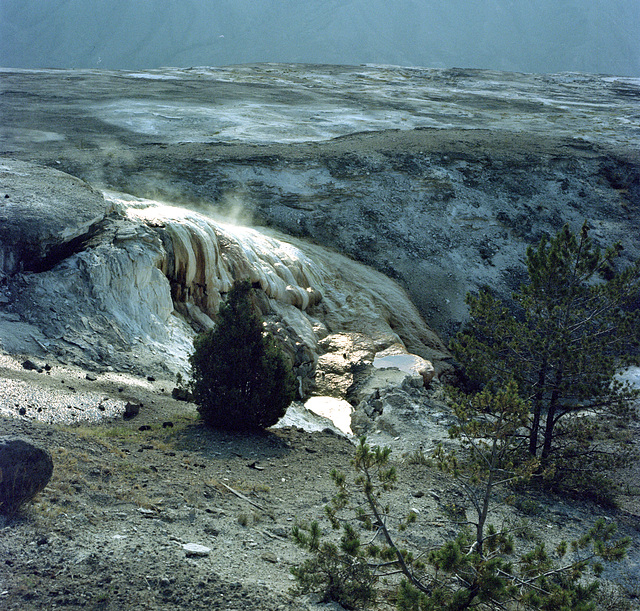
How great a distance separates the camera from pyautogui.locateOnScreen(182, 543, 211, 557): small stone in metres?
5.70

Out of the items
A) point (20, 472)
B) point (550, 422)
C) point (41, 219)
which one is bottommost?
point (550, 422)

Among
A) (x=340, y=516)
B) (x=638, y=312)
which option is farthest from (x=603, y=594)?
(x=638, y=312)

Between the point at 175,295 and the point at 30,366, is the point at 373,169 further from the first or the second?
the point at 30,366

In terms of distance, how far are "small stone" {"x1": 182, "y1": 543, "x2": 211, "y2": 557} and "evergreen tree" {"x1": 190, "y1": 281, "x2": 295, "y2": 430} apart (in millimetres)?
3974

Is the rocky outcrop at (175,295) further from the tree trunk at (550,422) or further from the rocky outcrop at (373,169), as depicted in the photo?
the tree trunk at (550,422)

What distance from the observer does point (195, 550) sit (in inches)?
227

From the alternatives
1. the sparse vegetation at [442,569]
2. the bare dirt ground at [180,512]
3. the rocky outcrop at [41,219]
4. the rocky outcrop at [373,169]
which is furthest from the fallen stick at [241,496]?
the rocky outcrop at [373,169]

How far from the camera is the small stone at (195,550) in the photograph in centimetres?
Answer: 570

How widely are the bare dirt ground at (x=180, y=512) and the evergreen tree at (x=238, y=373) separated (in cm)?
31

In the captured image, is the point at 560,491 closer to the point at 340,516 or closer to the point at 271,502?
the point at 340,516

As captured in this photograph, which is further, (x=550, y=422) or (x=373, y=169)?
(x=373, y=169)

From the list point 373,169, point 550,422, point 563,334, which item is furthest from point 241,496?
point 373,169

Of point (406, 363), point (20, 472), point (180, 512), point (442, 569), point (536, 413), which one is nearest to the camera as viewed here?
point (442, 569)

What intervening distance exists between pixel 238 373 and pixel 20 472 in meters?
4.71
